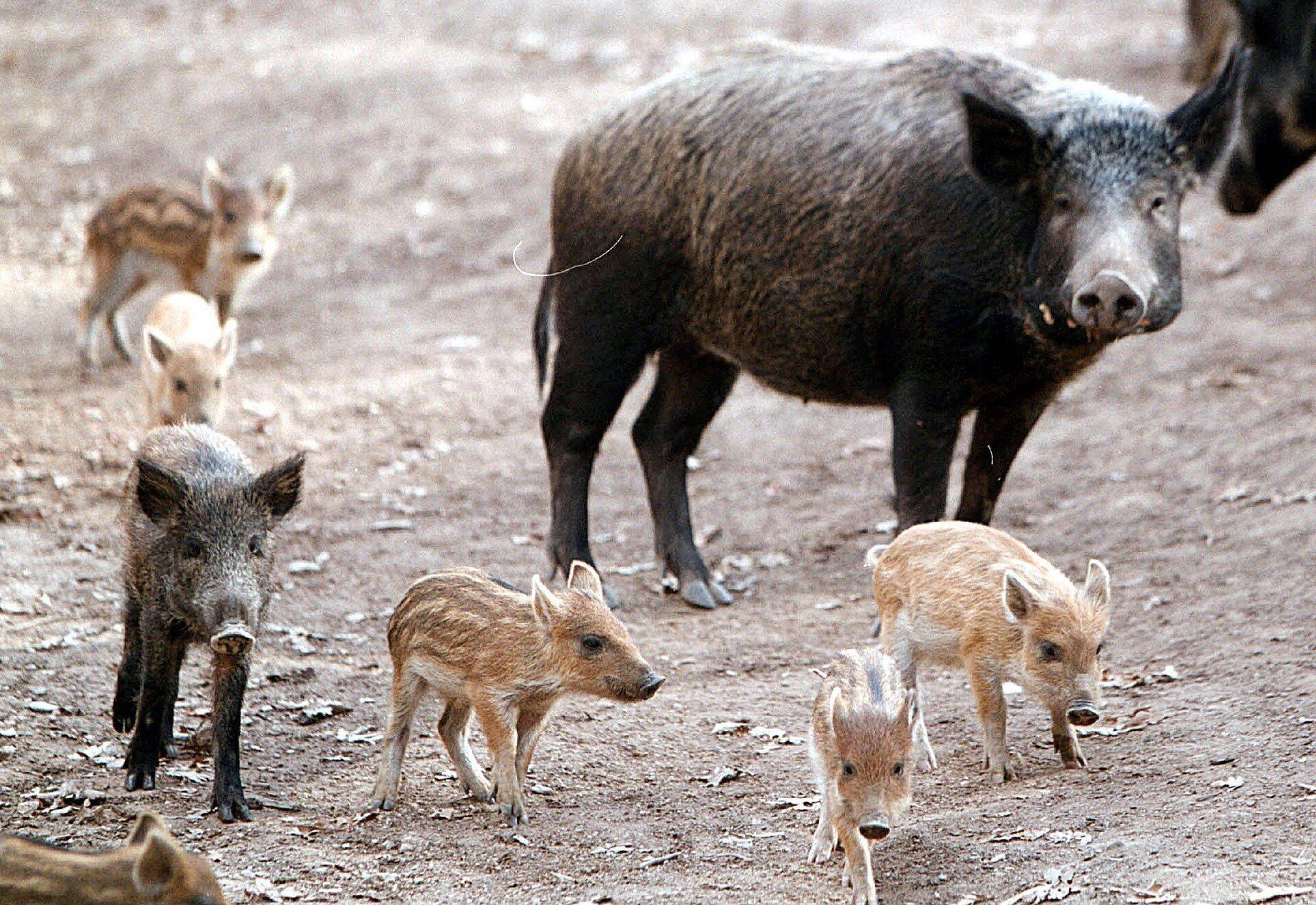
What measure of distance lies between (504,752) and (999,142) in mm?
2797

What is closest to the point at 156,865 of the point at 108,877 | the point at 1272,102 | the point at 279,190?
the point at 108,877

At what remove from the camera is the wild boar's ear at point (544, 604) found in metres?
4.73

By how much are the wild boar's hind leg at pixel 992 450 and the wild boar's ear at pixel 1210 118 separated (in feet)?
3.41

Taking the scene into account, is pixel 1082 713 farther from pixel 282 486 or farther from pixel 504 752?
pixel 282 486

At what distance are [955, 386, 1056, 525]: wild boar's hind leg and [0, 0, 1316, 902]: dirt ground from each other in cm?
71

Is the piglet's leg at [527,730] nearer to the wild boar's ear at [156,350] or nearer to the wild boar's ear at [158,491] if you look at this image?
the wild boar's ear at [158,491]

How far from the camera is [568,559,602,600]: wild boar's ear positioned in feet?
16.2

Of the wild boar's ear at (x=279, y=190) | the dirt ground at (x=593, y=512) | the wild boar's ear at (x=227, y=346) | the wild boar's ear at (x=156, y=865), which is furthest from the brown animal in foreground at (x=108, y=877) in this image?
the wild boar's ear at (x=279, y=190)

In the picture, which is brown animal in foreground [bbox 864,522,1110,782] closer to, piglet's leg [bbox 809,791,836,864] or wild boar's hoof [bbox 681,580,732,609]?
piglet's leg [bbox 809,791,836,864]

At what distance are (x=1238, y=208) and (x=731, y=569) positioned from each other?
121 inches

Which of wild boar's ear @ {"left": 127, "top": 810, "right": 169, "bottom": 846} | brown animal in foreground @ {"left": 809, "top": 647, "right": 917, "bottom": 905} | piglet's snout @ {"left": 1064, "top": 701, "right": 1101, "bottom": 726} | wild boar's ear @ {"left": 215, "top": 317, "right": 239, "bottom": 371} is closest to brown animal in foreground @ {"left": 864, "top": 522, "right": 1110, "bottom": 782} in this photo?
piglet's snout @ {"left": 1064, "top": 701, "right": 1101, "bottom": 726}

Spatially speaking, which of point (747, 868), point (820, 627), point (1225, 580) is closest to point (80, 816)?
point (747, 868)

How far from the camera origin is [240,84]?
51.9 ft

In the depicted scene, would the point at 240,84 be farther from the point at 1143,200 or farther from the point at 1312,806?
the point at 1312,806
